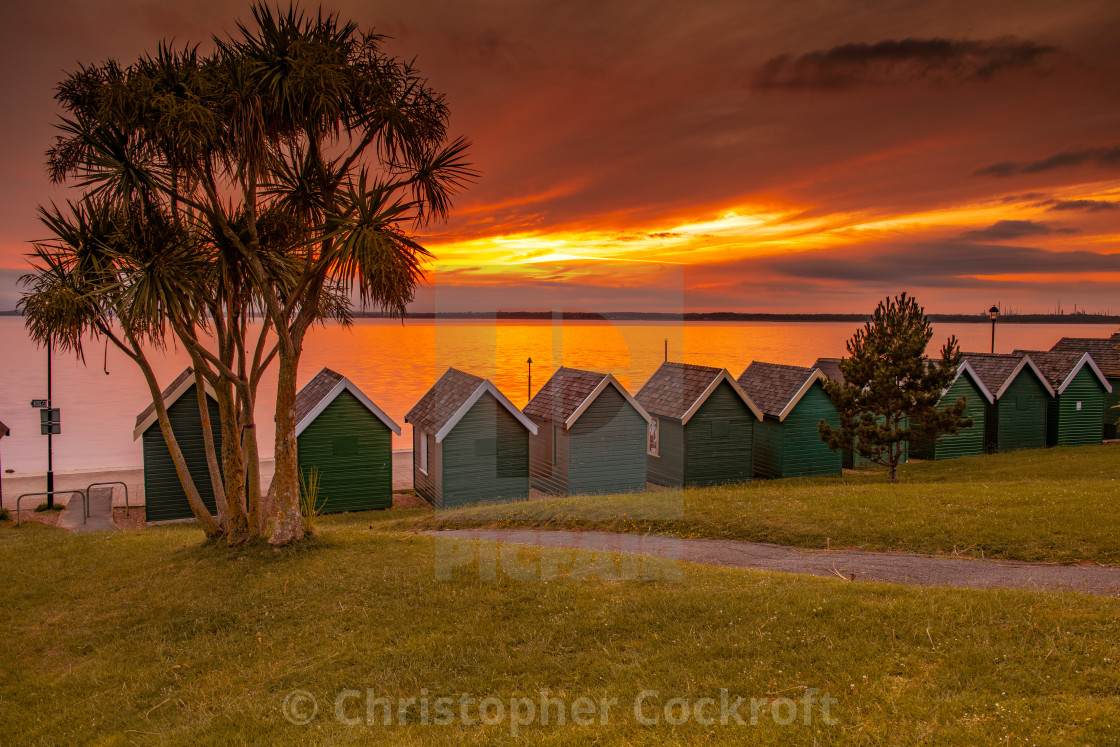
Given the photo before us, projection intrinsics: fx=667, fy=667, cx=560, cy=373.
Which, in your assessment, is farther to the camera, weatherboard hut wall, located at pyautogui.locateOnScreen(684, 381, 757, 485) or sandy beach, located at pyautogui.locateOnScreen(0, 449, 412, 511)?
sandy beach, located at pyautogui.locateOnScreen(0, 449, 412, 511)

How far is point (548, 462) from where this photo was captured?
25.0 metres

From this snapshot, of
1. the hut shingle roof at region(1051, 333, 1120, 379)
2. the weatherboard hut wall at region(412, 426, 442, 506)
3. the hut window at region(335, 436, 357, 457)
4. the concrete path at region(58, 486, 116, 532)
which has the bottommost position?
the concrete path at region(58, 486, 116, 532)

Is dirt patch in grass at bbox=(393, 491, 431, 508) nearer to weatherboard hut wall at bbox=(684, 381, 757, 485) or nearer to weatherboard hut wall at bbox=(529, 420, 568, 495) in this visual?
weatherboard hut wall at bbox=(529, 420, 568, 495)

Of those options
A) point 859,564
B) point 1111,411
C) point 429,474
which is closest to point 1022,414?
point 1111,411

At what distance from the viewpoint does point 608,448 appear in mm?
24031

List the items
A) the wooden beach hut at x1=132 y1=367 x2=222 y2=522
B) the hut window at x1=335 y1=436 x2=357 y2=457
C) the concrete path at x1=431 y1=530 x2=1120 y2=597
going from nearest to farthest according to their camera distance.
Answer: the concrete path at x1=431 y1=530 x2=1120 y2=597 < the wooden beach hut at x1=132 y1=367 x2=222 y2=522 < the hut window at x1=335 y1=436 x2=357 y2=457

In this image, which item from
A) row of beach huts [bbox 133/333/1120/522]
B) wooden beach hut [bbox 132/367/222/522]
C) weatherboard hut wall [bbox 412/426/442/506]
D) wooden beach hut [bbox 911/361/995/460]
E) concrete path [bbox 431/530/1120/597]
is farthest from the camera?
wooden beach hut [bbox 911/361/995/460]

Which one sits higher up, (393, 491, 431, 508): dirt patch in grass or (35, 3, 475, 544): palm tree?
(35, 3, 475, 544): palm tree

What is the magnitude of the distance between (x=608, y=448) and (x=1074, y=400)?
25318 millimetres

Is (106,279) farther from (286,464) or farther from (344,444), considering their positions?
(344,444)

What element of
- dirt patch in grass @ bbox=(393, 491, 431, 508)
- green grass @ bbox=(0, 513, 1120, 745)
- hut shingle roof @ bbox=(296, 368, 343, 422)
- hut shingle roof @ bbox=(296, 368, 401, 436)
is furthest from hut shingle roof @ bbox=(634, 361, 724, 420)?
green grass @ bbox=(0, 513, 1120, 745)

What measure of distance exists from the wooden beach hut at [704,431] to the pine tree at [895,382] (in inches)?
136

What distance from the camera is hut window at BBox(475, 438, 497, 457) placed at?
22891mm

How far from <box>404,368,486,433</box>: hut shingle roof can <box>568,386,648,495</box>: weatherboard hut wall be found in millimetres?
3922
